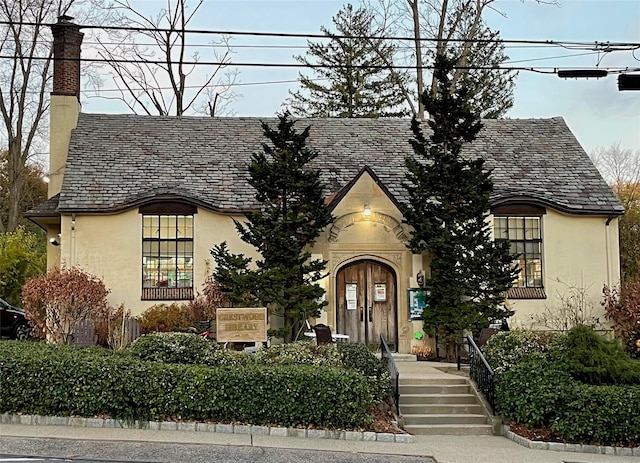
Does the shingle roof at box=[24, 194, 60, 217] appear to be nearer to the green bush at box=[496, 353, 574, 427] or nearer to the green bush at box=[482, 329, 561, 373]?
the green bush at box=[482, 329, 561, 373]

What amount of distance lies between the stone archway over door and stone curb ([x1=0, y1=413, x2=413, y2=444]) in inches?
278

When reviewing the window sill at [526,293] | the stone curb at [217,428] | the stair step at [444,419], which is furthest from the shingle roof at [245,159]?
the stone curb at [217,428]

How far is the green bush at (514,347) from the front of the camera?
11.7 metres

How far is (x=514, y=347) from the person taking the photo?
39.2 ft

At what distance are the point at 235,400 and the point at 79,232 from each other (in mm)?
8869

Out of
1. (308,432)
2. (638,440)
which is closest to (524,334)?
(638,440)

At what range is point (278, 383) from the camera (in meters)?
10.3

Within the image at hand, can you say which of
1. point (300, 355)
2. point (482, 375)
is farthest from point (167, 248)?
point (482, 375)

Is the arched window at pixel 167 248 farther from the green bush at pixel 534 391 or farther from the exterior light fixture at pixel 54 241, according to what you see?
the green bush at pixel 534 391

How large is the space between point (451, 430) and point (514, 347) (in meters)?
1.96

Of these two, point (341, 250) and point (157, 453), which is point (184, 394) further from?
point (341, 250)

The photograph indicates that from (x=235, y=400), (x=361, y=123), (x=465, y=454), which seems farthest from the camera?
(x=361, y=123)

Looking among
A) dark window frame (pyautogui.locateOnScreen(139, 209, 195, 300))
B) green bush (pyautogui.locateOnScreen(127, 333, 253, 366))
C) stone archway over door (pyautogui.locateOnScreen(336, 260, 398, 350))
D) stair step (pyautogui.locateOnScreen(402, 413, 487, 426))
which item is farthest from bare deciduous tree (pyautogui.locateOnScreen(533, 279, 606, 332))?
green bush (pyautogui.locateOnScreen(127, 333, 253, 366))

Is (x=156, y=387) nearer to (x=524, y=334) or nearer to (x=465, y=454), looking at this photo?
(x=465, y=454)
